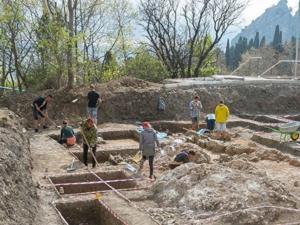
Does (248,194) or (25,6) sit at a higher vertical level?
(25,6)

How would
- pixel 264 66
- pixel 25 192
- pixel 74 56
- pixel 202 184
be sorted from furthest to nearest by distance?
pixel 264 66
pixel 74 56
pixel 202 184
pixel 25 192

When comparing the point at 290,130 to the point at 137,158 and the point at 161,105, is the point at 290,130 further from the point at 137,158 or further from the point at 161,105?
the point at 161,105

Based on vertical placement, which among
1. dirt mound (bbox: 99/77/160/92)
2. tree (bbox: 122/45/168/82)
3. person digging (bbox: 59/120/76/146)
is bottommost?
person digging (bbox: 59/120/76/146)

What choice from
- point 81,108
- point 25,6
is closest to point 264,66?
point 25,6

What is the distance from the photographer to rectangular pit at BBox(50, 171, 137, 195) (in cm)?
1345

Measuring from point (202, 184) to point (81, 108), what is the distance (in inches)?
502

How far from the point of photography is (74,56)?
26.1 metres

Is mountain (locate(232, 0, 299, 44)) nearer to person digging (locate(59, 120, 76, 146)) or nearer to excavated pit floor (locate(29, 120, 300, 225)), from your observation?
excavated pit floor (locate(29, 120, 300, 225))

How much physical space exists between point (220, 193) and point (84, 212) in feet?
10.1

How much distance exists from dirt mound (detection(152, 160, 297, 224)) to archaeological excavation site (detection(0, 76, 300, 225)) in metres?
0.02

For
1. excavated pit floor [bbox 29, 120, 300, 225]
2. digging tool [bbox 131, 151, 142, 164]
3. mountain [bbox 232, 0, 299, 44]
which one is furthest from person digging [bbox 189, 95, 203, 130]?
mountain [bbox 232, 0, 299, 44]

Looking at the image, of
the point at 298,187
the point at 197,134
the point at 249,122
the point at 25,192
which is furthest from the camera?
the point at 249,122

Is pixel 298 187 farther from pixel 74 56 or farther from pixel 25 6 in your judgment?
pixel 25 6

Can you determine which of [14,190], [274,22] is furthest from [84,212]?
[274,22]
